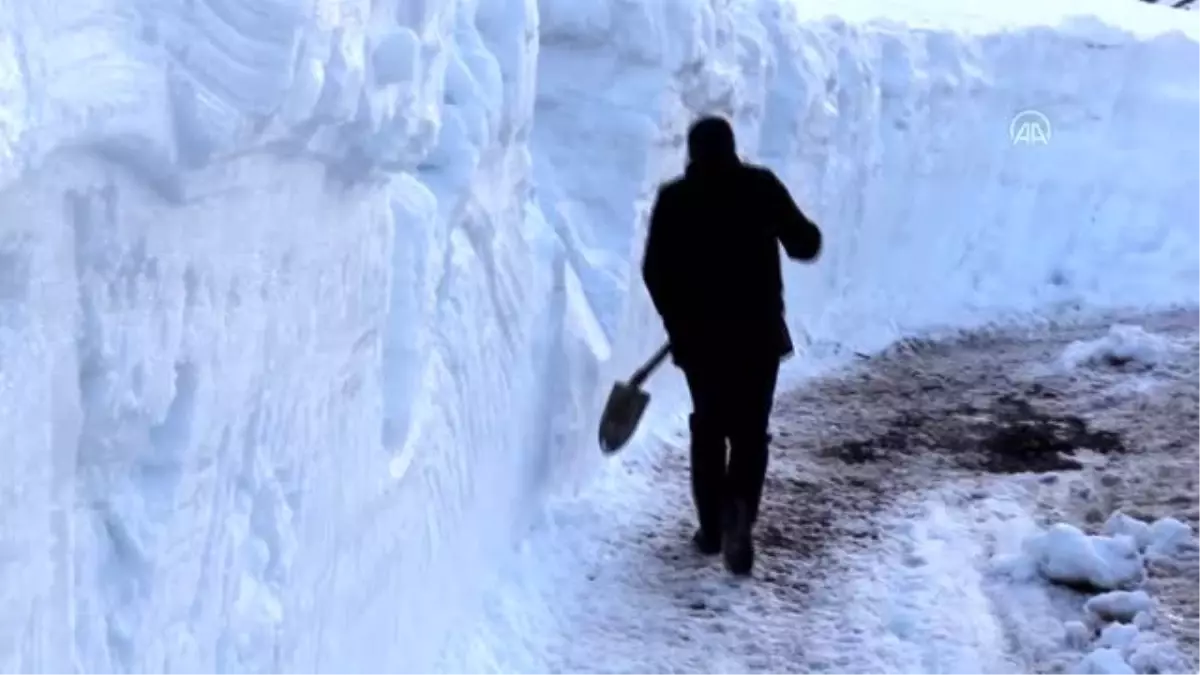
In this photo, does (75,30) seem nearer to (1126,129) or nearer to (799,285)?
(799,285)

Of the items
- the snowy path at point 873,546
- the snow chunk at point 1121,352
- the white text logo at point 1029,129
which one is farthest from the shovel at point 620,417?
the white text logo at point 1029,129

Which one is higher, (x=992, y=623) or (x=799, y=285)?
(x=799, y=285)

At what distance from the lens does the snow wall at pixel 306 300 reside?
7.76 ft

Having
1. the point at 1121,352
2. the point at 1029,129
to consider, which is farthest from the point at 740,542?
the point at 1029,129

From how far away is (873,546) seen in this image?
601cm

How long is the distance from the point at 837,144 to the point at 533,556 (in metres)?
6.32

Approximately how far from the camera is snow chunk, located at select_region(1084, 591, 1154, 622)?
5.24 metres

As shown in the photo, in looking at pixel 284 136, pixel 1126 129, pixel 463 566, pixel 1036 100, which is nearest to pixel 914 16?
pixel 1036 100

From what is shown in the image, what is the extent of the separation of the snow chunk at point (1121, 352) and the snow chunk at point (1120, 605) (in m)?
4.59

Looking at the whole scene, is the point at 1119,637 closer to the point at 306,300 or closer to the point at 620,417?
the point at 620,417

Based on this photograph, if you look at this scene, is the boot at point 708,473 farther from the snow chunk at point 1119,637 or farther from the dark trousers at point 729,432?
the snow chunk at point 1119,637

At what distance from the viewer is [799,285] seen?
10453 mm

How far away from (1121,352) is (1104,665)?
5.51 metres

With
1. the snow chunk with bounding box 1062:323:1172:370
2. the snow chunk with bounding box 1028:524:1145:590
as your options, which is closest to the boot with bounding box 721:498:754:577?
the snow chunk with bounding box 1028:524:1145:590
